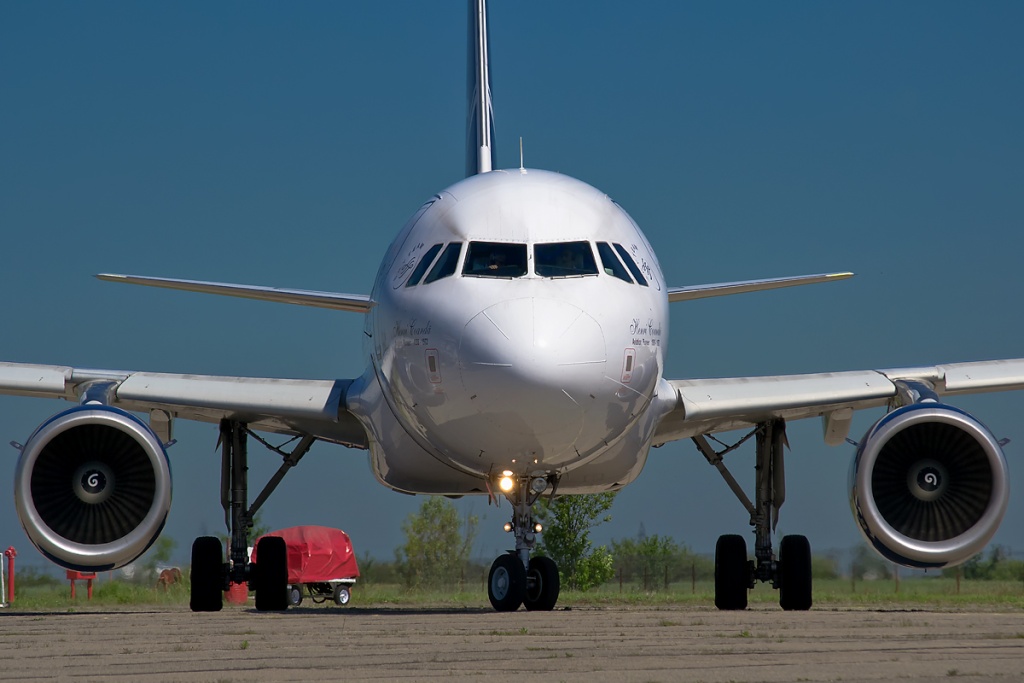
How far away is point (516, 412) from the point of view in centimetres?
1222

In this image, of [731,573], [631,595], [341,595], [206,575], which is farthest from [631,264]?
[341,595]

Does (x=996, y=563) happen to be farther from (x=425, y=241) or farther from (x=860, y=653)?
(x=860, y=653)

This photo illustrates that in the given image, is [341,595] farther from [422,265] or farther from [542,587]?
[422,265]

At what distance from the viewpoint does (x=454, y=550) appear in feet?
117

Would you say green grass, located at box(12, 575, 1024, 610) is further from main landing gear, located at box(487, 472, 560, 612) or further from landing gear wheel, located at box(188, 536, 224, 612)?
main landing gear, located at box(487, 472, 560, 612)

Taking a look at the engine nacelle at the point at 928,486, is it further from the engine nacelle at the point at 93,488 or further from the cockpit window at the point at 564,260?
the engine nacelle at the point at 93,488

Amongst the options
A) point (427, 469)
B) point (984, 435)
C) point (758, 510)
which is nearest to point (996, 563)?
point (758, 510)

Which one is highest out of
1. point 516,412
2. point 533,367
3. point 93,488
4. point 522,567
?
point 533,367

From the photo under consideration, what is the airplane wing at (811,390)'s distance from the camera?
1642 centimetres

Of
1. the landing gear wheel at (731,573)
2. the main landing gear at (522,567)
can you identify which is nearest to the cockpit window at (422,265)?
the main landing gear at (522,567)

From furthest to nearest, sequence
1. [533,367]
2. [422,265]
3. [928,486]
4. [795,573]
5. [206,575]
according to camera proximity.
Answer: [206,575], [795,573], [928,486], [422,265], [533,367]

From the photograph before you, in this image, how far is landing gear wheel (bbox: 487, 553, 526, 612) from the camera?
13302mm

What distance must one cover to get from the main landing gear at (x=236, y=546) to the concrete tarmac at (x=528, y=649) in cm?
482

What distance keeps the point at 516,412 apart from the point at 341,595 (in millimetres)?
20733
